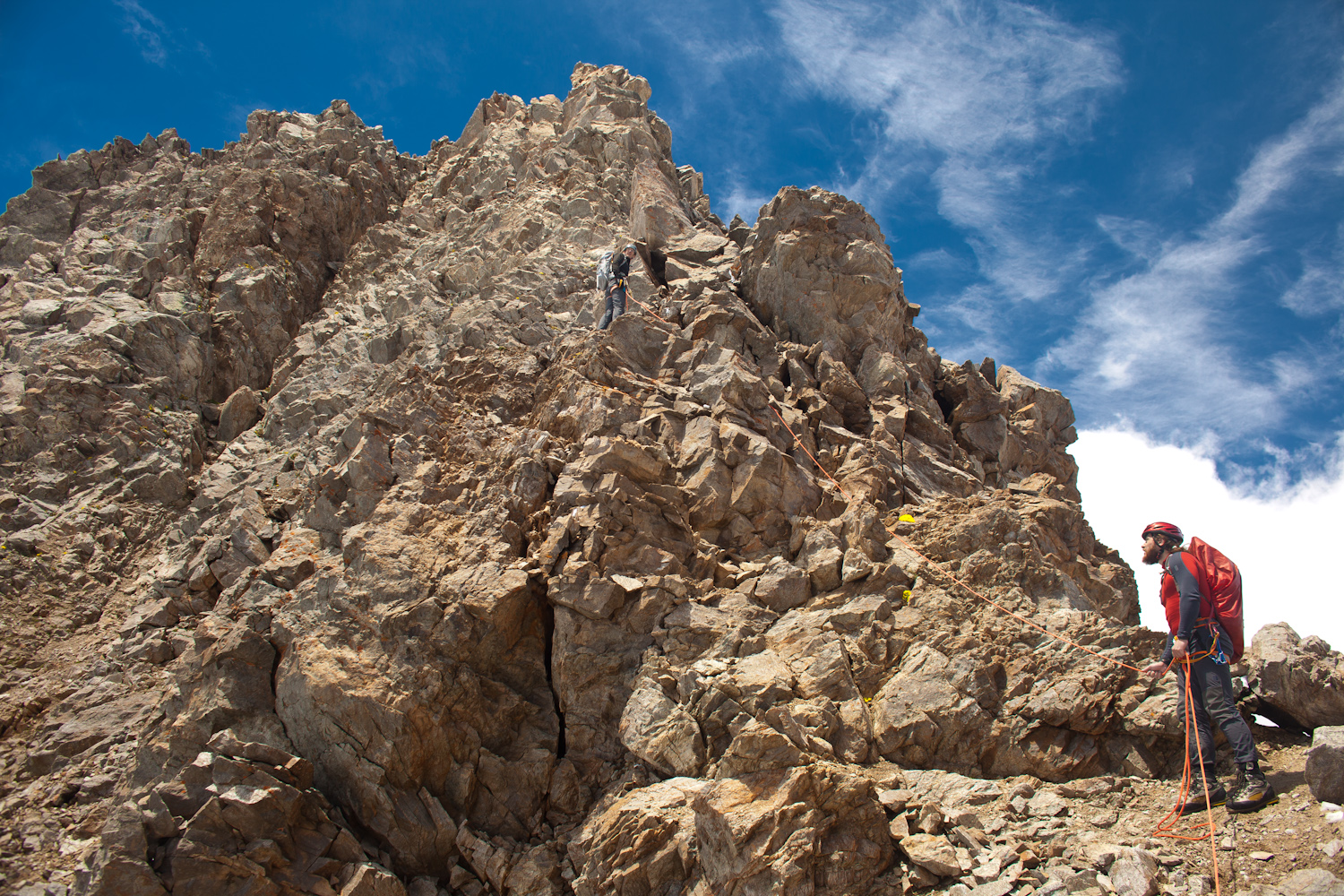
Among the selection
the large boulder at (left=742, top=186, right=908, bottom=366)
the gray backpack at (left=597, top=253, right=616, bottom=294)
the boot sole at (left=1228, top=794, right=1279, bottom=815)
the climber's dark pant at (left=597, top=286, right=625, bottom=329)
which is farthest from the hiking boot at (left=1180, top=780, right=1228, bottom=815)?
the gray backpack at (left=597, top=253, right=616, bottom=294)

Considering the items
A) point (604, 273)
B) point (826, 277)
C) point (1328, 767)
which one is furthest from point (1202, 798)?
point (604, 273)

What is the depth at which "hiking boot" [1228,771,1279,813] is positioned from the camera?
7109 mm

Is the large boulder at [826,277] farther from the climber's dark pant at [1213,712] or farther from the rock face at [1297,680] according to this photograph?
the climber's dark pant at [1213,712]

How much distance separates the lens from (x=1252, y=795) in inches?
280

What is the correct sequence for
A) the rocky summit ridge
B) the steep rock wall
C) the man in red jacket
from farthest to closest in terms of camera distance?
the steep rock wall, the rocky summit ridge, the man in red jacket

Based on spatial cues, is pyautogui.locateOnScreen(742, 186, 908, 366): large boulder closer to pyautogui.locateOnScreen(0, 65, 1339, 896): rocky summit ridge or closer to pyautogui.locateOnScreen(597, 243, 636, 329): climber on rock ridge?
pyautogui.locateOnScreen(0, 65, 1339, 896): rocky summit ridge

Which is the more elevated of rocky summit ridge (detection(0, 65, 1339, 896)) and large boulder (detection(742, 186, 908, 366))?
large boulder (detection(742, 186, 908, 366))

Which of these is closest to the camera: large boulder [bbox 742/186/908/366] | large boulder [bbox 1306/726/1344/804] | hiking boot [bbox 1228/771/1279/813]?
large boulder [bbox 1306/726/1344/804]

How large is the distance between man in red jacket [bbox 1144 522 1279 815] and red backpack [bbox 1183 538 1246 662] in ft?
0.21

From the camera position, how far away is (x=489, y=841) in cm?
995

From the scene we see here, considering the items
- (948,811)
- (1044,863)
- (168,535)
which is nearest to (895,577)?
(948,811)

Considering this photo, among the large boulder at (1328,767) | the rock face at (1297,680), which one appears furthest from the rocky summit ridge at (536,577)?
the large boulder at (1328,767)

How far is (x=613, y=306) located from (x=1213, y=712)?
42.0 ft

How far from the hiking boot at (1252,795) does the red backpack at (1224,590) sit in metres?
1.24
